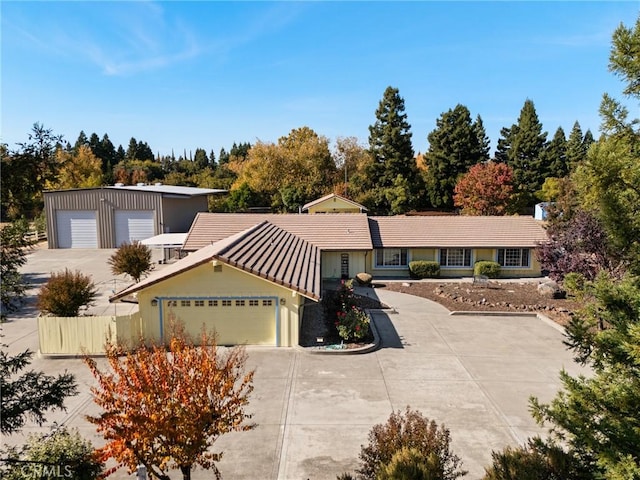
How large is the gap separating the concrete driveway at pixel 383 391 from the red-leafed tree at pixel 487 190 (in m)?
27.2

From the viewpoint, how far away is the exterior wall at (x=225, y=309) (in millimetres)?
16234

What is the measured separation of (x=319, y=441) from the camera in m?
10.3

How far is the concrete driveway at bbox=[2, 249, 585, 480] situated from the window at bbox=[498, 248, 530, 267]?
31.9 ft

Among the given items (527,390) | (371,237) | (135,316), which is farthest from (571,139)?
(135,316)

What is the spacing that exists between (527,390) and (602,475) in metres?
6.62

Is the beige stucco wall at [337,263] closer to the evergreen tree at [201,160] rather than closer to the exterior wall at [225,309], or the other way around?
the exterior wall at [225,309]

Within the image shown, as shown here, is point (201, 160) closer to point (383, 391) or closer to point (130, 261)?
point (130, 261)

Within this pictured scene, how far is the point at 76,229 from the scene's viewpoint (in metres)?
39.8

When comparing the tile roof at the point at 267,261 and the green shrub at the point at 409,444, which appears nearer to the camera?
the green shrub at the point at 409,444

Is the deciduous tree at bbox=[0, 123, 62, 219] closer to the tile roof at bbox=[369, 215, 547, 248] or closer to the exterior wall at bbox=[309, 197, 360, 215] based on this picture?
the tile roof at bbox=[369, 215, 547, 248]

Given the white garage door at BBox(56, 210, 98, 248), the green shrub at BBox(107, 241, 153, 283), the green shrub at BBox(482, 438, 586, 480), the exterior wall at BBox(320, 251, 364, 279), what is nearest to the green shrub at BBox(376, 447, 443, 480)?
the green shrub at BBox(482, 438, 586, 480)

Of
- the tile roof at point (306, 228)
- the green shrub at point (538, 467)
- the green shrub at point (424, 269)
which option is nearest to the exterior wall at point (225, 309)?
the green shrub at point (538, 467)

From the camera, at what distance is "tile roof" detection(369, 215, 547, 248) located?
93.8 feet

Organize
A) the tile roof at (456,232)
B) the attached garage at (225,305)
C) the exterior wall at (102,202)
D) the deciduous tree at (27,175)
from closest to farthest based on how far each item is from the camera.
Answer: the deciduous tree at (27,175), the attached garage at (225,305), the tile roof at (456,232), the exterior wall at (102,202)
